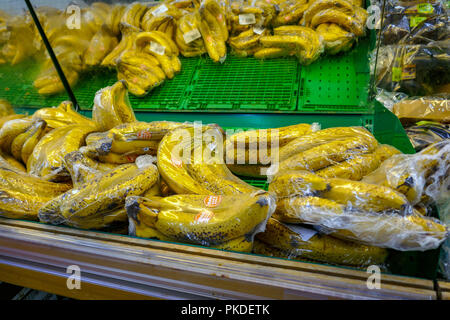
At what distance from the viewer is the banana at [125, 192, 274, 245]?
923mm

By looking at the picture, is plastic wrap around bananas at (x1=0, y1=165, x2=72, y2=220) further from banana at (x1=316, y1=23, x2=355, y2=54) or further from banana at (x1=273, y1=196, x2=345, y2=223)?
banana at (x1=316, y1=23, x2=355, y2=54)

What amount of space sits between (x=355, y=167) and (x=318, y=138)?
0.22 metres

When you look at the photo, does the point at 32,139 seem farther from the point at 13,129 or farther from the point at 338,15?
the point at 338,15

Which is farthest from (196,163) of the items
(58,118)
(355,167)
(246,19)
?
(246,19)

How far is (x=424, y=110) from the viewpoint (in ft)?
5.27

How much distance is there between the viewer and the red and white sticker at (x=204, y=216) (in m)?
0.97

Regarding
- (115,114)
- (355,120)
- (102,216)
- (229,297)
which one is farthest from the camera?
(355,120)

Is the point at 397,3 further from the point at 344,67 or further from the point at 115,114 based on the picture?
the point at 115,114

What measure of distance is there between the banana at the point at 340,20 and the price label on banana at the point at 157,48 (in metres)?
1.40

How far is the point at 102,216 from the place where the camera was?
114cm

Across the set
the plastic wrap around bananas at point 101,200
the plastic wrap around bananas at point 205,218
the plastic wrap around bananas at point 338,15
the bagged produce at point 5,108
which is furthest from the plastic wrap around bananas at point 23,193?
the plastic wrap around bananas at point 338,15

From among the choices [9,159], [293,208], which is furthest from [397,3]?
[9,159]
